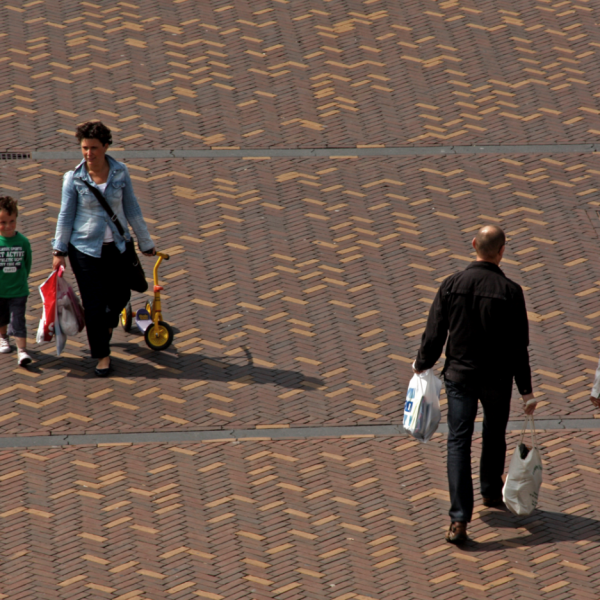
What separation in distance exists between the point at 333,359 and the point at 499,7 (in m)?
6.58

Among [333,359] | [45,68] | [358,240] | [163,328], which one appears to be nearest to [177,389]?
[163,328]

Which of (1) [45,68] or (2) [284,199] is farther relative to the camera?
(1) [45,68]

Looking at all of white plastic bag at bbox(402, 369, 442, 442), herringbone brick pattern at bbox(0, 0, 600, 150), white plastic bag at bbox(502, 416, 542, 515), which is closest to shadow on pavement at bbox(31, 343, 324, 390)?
white plastic bag at bbox(402, 369, 442, 442)

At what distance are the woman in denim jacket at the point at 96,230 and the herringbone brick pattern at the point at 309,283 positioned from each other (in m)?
0.54

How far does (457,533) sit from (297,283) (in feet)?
10.3

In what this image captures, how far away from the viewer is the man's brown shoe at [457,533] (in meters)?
6.76

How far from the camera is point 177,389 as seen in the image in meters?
8.23

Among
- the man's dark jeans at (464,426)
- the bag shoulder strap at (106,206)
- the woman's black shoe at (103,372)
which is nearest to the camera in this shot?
the man's dark jeans at (464,426)

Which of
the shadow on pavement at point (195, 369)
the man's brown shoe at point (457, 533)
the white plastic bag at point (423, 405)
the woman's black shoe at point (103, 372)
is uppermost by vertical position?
the white plastic bag at point (423, 405)

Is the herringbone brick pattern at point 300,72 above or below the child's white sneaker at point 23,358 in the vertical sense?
above

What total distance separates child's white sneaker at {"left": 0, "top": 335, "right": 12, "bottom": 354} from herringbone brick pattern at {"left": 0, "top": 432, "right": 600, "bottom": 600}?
1216 mm

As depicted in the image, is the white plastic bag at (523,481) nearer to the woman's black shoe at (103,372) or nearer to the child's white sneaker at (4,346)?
the woman's black shoe at (103,372)

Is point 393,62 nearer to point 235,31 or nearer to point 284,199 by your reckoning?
point 235,31

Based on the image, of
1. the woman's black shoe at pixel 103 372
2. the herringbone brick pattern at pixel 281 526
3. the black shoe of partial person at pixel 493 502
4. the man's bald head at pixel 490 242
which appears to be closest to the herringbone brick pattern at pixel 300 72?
the woman's black shoe at pixel 103 372
